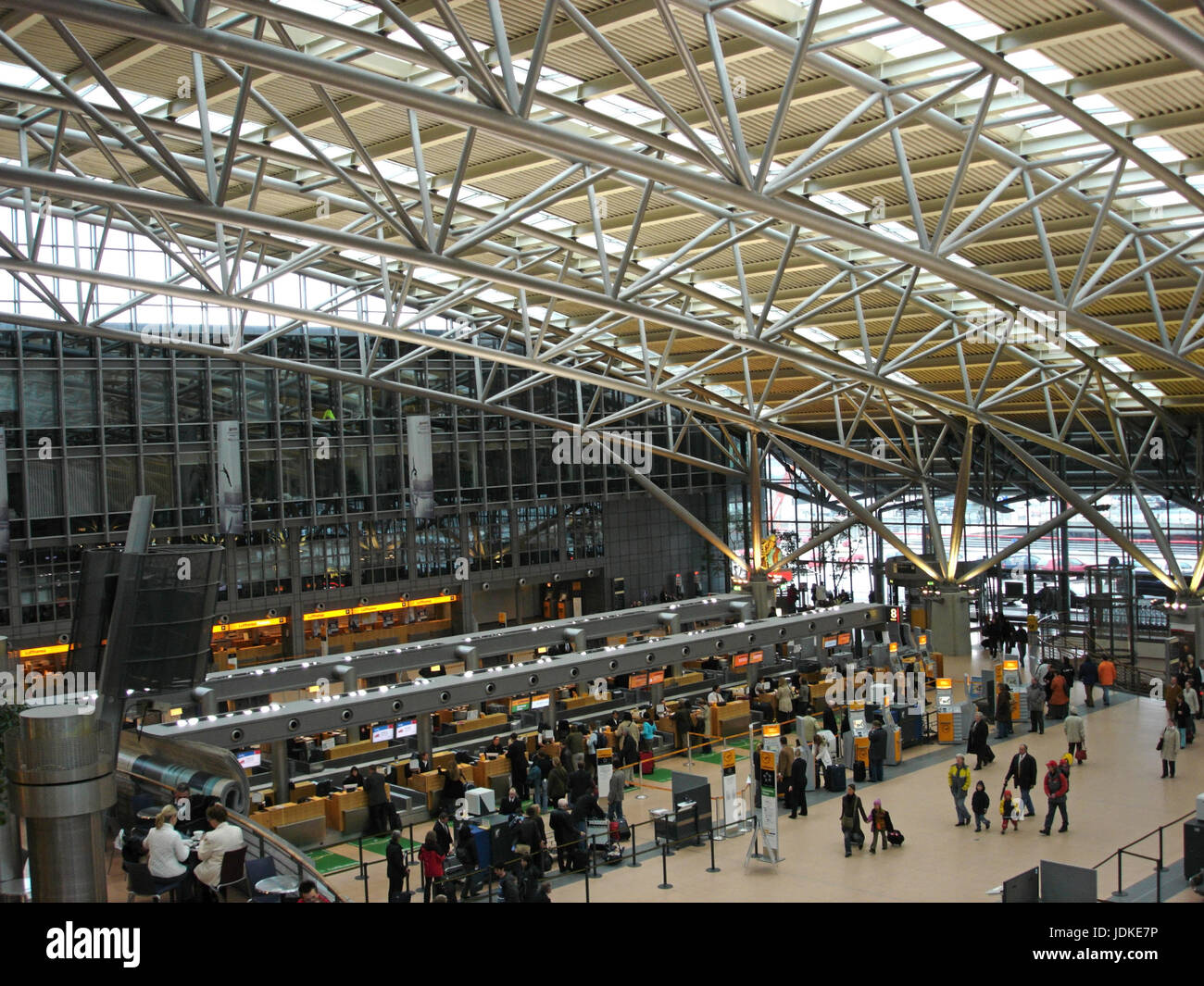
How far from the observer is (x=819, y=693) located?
28.0 metres

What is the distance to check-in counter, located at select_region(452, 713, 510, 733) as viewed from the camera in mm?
24453

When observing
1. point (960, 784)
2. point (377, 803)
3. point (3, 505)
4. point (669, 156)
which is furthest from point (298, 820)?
point (3, 505)

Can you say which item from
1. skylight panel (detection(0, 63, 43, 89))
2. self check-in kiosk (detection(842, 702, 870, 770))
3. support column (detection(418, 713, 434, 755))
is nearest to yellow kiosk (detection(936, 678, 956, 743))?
self check-in kiosk (detection(842, 702, 870, 770))

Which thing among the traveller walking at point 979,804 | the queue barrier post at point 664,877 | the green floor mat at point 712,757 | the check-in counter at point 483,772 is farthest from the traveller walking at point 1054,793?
the check-in counter at point 483,772

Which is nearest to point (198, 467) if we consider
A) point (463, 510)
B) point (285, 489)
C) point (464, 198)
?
point (285, 489)

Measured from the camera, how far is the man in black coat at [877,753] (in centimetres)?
2072

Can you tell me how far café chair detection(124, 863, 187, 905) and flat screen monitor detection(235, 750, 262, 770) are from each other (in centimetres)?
756

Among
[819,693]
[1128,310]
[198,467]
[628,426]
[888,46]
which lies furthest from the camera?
[628,426]

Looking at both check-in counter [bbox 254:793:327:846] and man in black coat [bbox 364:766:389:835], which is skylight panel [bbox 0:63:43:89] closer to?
check-in counter [bbox 254:793:327:846]

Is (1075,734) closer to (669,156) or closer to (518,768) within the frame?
(518,768)

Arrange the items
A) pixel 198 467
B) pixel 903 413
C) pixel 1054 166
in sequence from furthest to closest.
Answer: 1. pixel 903 413
2. pixel 198 467
3. pixel 1054 166

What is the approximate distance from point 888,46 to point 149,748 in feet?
44.6

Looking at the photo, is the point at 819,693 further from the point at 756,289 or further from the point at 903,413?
the point at 903,413

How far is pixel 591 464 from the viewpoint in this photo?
42438 millimetres
